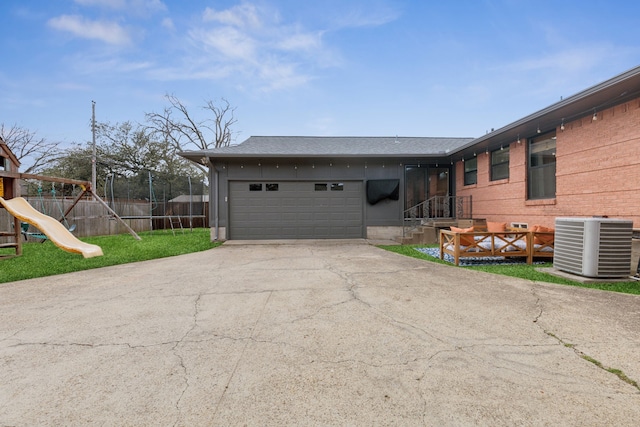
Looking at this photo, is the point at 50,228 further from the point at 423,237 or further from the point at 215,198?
the point at 423,237

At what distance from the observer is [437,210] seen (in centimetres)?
1185

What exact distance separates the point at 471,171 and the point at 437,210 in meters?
2.01

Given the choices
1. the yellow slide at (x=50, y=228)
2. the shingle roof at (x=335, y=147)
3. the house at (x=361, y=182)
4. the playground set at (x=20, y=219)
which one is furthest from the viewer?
the shingle roof at (x=335, y=147)

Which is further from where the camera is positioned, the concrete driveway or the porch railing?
the porch railing

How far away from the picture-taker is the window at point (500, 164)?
9.37 meters

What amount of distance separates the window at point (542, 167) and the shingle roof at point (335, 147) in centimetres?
317

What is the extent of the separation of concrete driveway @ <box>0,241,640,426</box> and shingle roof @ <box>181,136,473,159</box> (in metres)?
7.37

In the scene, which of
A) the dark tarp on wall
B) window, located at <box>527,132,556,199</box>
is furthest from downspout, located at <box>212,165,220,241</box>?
window, located at <box>527,132,556,199</box>

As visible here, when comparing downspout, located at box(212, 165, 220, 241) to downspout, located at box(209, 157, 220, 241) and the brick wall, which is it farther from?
the brick wall

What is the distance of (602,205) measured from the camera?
6332 mm

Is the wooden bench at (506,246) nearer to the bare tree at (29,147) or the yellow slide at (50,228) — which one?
the yellow slide at (50,228)

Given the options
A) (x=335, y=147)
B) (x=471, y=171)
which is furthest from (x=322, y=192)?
(x=471, y=171)

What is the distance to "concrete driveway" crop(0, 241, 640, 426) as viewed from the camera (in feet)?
5.53

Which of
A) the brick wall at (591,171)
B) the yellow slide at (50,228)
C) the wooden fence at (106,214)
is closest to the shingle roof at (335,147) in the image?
the brick wall at (591,171)
